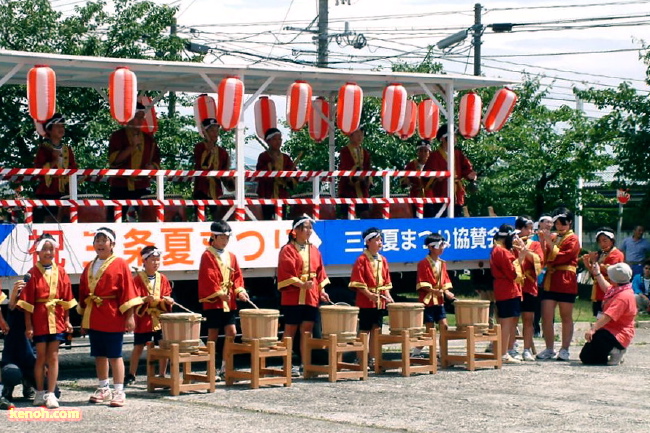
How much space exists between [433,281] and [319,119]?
4407 millimetres

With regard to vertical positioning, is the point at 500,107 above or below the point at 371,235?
above

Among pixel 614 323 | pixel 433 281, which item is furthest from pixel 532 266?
pixel 433 281

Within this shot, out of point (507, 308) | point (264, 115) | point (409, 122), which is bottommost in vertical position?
point (507, 308)

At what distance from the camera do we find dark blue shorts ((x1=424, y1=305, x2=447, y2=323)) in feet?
48.9

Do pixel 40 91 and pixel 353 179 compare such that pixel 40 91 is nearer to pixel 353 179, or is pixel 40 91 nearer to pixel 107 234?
pixel 107 234

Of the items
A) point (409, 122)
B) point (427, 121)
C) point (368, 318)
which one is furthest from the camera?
point (427, 121)

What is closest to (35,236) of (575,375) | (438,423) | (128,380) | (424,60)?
(128,380)

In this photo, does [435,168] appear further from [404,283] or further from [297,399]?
[297,399]

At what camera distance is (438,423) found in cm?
1059

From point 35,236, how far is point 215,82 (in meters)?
3.44

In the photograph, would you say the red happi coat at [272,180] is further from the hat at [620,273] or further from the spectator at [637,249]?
the spectator at [637,249]

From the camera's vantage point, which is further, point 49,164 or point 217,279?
point 49,164

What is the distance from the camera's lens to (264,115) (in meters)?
18.1

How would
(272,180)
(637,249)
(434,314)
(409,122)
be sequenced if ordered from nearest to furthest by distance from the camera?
(434,314), (272,180), (409,122), (637,249)
